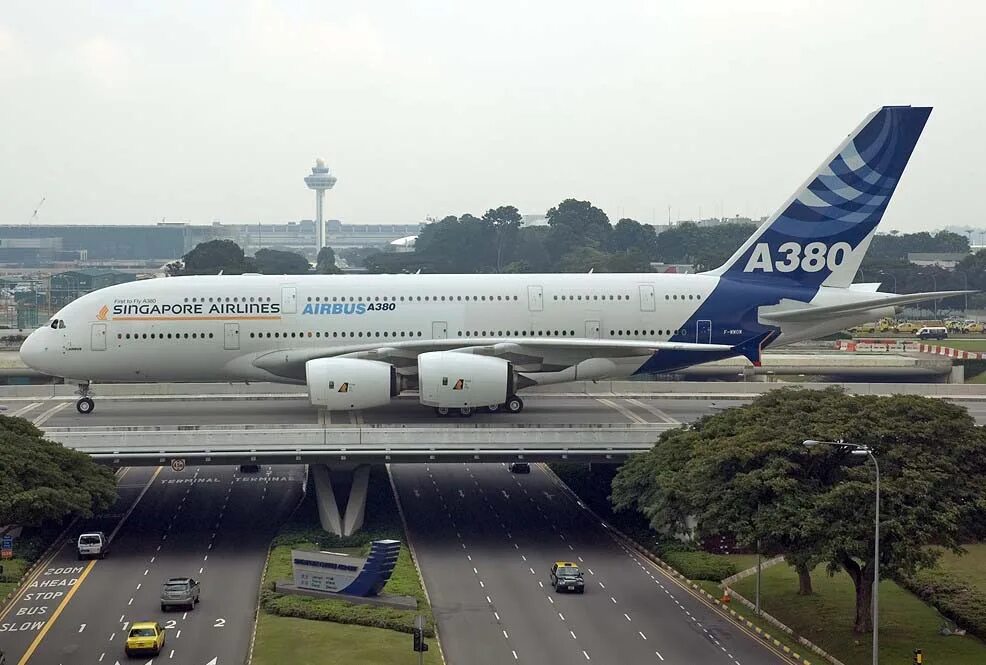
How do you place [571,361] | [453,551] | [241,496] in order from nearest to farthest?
[453,551] < [571,361] < [241,496]

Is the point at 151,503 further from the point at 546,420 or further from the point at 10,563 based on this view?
the point at 546,420

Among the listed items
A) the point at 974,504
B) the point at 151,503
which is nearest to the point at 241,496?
the point at 151,503

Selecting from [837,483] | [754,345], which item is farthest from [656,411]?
[837,483]

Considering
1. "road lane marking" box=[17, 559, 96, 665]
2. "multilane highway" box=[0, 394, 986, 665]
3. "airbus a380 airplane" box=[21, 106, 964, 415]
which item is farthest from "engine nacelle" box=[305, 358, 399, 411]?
"road lane marking" box=[17, 559, 96, 665]

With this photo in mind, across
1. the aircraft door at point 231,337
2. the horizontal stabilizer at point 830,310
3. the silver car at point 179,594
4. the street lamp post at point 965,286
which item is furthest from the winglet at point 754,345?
the street lamp post at point 965,286

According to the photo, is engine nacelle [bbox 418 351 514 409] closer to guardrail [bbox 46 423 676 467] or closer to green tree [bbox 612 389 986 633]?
guardrail [bbox 46 423 676 467]
